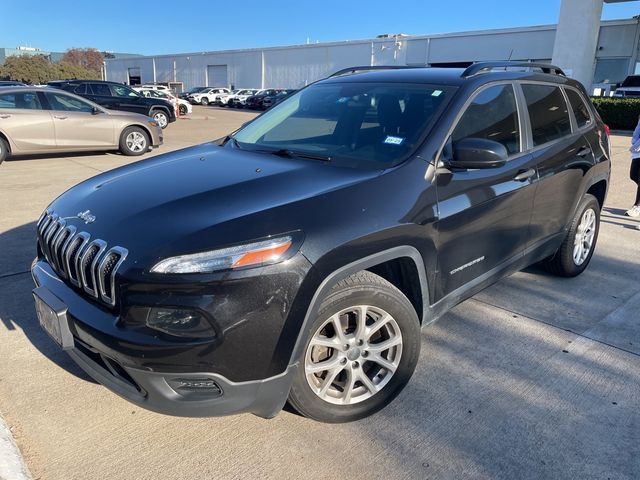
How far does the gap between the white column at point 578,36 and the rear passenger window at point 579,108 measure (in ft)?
71.9

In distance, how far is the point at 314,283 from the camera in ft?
7.60

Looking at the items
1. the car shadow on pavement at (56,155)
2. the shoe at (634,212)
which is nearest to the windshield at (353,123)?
the shoe at (634,212)

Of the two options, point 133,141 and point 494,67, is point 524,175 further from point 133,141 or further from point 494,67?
point 133,141

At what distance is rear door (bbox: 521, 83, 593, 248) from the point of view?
3.82 metres

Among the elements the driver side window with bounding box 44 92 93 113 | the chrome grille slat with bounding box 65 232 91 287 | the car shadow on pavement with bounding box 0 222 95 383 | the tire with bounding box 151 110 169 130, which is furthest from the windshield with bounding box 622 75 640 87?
the chrome grille slat with bounding box 65 232 91 287

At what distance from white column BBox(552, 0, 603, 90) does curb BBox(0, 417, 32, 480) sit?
26.0m

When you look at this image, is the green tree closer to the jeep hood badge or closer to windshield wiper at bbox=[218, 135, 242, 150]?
windshield wiper at bbox=[218, 135, 242, 150]

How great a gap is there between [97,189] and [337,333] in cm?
158

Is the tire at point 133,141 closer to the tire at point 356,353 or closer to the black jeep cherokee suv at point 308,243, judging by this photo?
the black jeep cherokee suv at point 308,243

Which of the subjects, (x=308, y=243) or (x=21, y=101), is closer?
(x=308, y=243)

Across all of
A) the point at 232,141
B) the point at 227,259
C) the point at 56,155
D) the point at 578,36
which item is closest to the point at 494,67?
the point at 232,141

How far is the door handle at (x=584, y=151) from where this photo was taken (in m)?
4.32

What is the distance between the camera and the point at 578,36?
24.1 meters

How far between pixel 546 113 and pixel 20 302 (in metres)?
4.24
